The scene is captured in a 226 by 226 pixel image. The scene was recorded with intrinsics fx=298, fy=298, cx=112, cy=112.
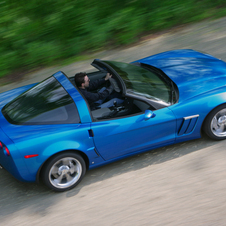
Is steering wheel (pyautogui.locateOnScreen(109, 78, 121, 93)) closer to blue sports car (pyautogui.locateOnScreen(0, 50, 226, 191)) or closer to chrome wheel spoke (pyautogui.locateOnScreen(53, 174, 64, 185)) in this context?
blue sports car (pyautogui.locateOnScreen(0, 50, 226, 191))

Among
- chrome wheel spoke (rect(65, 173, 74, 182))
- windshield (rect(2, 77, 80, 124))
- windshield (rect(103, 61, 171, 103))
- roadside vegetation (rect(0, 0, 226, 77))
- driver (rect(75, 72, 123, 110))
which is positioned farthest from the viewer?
roadside vegetation (rect(0, 0, 226, 77))

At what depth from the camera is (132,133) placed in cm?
380

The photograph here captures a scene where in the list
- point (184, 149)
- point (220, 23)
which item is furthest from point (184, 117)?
point (220, 23)

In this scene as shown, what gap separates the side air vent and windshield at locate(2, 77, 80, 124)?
4.63ft

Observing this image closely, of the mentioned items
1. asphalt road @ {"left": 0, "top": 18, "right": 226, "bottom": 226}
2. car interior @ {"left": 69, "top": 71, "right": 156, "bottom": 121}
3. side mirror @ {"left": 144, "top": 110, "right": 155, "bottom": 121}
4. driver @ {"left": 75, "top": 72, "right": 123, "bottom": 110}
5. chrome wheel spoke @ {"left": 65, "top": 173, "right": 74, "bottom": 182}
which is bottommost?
asphalt road @ {"left": 0, "top": 18, "right": 226, "bottom": 226}

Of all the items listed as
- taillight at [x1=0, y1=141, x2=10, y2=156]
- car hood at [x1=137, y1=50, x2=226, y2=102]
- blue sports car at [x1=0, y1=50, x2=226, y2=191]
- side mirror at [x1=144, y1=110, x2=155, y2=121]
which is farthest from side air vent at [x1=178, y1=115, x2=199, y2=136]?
taillight at [x1=0, y1=141, x2=10, y2=156]

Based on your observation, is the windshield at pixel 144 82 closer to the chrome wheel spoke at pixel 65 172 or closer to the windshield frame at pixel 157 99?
the windshield frame at pixel 157 99

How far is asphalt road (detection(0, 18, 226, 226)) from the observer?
10.7 feet

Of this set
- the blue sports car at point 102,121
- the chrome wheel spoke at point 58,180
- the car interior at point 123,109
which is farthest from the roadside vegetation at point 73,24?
the chrome wheel spoke at point 58,180

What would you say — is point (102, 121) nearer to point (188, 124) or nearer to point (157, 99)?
point (157, 99)

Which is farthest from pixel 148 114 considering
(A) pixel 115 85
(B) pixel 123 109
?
(A) pixel 115 85

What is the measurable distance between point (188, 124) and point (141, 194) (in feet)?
3.75

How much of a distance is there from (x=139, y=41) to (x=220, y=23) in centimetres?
236

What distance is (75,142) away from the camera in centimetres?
361
